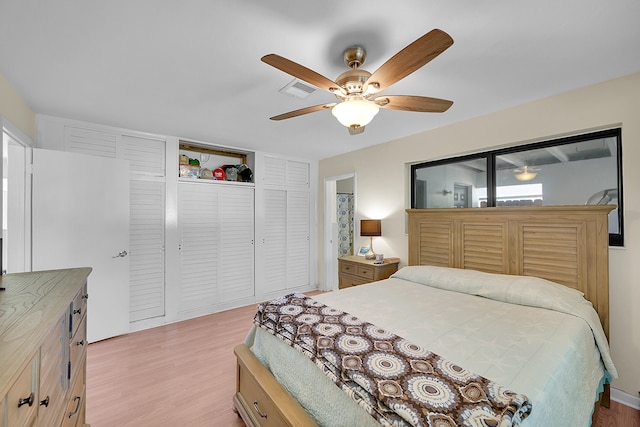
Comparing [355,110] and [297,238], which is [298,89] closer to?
[355,110]

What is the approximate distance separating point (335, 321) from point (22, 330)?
1290 millimetres

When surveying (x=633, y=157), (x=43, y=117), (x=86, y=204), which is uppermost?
(x=43, y=117)

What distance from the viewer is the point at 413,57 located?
1.25 meters

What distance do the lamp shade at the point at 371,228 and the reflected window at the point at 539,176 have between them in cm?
61

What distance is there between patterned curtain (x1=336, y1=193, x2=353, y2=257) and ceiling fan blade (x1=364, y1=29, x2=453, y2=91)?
3.78 m

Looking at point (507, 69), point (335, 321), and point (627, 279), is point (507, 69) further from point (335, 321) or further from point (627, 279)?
point (335, 321)

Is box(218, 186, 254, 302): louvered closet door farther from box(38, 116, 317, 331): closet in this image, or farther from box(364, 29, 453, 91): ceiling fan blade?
box(364, 29, 453, 91): ceiling fan blade

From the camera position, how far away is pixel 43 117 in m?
2.70

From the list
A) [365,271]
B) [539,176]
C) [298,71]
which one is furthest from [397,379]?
[539,176]

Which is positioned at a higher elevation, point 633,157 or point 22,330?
point 633,157

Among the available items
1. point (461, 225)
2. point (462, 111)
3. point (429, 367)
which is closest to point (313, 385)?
point (429, 367)

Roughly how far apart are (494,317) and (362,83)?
5.47 feet

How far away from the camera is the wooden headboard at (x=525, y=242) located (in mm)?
2047

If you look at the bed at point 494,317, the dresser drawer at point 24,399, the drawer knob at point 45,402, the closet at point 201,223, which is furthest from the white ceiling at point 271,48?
the drawer knob at point 45,402
